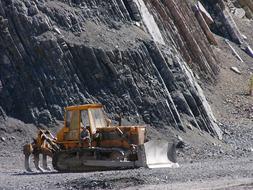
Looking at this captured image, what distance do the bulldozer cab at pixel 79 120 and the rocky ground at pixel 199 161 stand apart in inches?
67.8

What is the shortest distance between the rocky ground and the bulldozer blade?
1.60 ft

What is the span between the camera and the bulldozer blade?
22.1 m

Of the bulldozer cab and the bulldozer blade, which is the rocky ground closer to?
the bulldozer blade

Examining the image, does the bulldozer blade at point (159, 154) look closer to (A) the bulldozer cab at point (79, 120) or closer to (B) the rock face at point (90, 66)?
(A) the bulldozer cab at point (79, 120)

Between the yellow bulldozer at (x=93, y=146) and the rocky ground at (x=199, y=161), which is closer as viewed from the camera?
the rocky ground at (x=199, y=161)

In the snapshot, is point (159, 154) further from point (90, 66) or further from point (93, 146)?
point (90, 66)

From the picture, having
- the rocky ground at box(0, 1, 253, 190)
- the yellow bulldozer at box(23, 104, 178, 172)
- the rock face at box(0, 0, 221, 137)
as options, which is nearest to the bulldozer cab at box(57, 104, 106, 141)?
the yellow bulldozer at box(23, 104, 178, 172)

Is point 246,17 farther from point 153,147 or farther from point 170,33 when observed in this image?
point 153,147

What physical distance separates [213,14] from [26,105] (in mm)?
27363

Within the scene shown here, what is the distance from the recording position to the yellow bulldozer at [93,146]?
71.9ft

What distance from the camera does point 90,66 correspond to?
30438mm

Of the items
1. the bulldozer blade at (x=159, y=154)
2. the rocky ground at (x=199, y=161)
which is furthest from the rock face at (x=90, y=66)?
the bulldozer blade at (x=159, y=154)

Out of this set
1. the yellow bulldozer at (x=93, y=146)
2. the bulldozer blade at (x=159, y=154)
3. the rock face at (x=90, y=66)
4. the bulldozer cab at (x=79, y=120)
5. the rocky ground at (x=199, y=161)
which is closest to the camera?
the rocky ground at (x=199, y=161)

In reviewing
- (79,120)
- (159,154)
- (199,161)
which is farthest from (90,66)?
(159,154)
